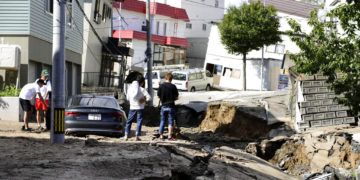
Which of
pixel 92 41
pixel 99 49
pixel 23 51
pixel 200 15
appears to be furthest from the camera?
pixel 200 15

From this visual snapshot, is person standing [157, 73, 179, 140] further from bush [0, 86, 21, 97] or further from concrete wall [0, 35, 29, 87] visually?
concrete wall [0, 35, 29, 87]

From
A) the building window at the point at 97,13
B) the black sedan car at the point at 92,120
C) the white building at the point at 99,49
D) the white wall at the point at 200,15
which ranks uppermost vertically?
the white wall at the point at 200,15

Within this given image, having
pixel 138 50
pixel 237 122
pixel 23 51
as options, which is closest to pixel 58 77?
pixel 23 51

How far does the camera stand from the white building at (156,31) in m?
57.6

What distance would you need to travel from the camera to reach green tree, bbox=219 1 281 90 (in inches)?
1970

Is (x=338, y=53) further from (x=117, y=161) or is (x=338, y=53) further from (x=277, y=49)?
(x=277, y=49)

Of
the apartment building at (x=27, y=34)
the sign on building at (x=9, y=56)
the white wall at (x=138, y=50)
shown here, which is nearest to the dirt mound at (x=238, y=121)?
the apartment building at (x=27, y=34)

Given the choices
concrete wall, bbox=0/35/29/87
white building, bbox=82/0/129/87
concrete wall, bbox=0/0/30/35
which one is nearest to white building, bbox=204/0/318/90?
white building, bbox=82/0/129/87

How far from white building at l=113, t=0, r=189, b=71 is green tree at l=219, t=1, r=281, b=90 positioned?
9207 mm

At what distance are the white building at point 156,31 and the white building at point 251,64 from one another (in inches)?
155

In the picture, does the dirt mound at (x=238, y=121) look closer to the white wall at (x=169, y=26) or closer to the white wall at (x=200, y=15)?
the white wall at (x=169, y=26)

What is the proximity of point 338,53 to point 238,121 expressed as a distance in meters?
12.0

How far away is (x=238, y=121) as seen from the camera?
2483cm

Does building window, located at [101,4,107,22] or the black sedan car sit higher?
building window, located at [101,4,107,22]
